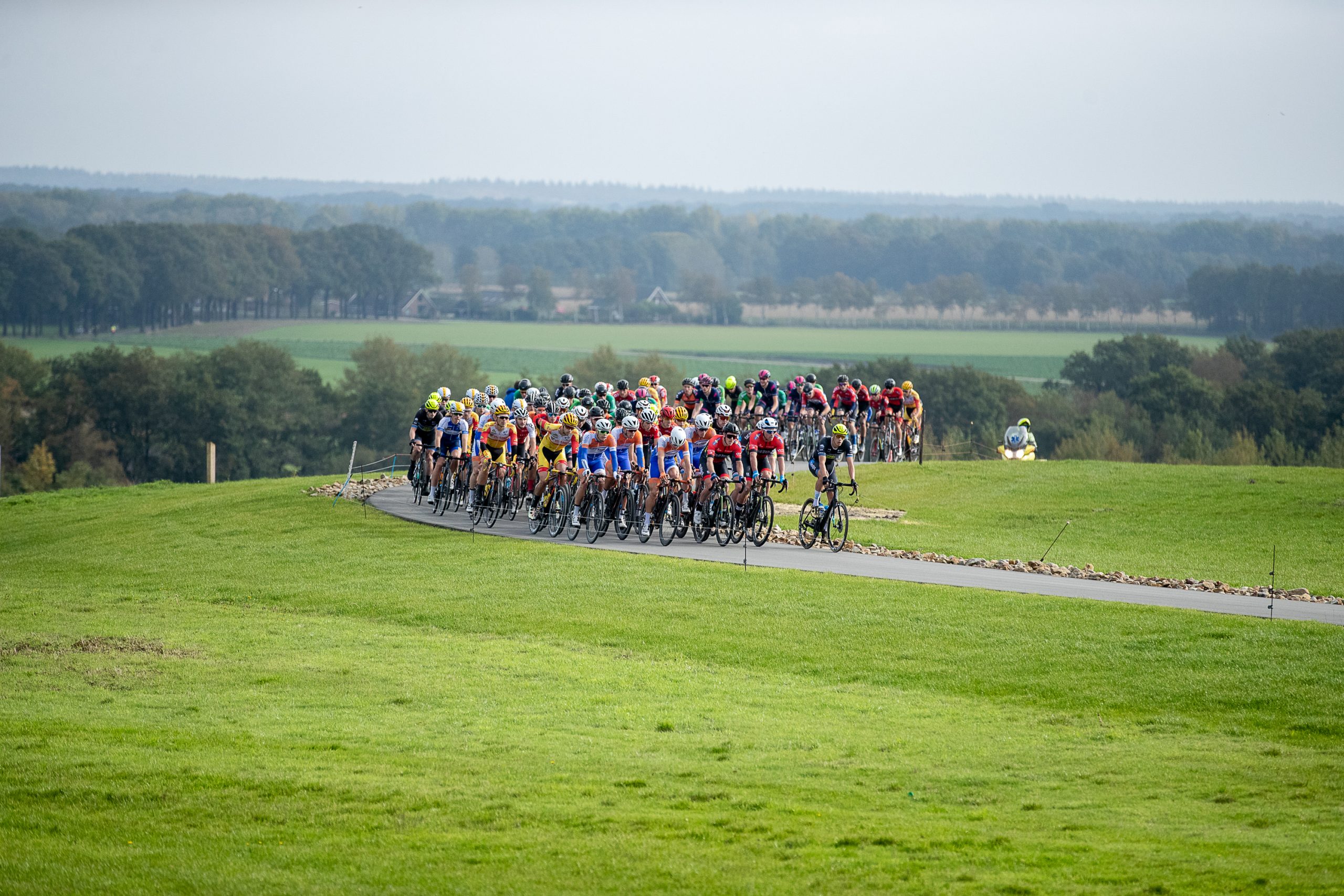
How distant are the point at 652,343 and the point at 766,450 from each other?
14451cm

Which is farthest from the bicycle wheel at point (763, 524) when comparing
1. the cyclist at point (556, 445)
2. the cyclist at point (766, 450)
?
the cyclist at point (556, 445)

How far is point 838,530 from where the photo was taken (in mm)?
25906

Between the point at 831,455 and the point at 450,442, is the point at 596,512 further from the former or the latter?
the point at 450,442

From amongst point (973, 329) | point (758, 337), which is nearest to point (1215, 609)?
point (758, 337)

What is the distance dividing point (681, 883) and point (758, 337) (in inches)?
6693

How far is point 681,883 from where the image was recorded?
979cm

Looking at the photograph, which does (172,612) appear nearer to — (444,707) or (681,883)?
(444,707)

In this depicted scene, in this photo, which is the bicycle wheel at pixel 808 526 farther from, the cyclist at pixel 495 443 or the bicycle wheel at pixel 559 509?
the cyclist at pixel 495 443

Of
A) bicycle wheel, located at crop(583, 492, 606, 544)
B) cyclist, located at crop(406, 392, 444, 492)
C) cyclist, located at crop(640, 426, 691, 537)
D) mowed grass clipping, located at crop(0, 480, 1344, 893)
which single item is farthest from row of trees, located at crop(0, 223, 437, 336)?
mowed grass clipping, located at crop(0, 480, 1344, 893)

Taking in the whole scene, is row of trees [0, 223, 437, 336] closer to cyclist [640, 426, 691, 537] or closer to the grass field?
the grass field

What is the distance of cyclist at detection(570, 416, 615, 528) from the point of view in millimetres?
24812

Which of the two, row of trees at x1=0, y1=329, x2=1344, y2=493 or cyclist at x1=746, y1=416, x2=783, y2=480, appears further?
row of trees at x1=0, y1=329, x2=1344, y2=493

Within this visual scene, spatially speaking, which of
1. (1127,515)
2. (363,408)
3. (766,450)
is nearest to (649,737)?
(766,450)

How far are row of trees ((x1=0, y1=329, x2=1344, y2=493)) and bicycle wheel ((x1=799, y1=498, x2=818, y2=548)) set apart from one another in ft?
146
